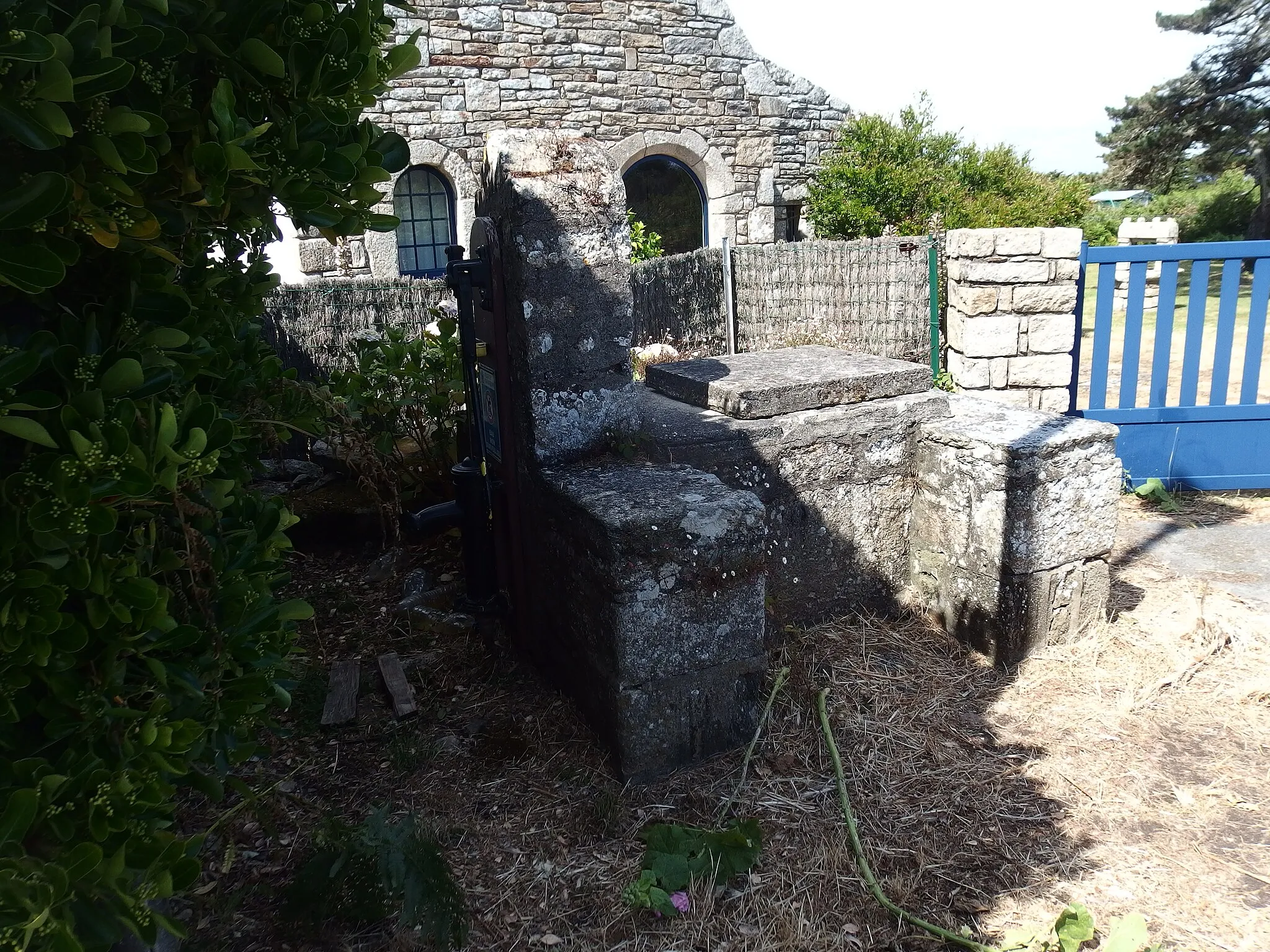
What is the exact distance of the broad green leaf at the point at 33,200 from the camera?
Result: 3.54 ft

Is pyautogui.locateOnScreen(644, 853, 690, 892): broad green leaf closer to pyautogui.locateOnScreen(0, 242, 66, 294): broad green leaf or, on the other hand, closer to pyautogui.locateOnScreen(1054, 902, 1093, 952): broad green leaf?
pyautogui.locateOnScreen(1054, 902, 1093, 952): broad green leaf

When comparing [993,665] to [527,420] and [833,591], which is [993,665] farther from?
[527,420]

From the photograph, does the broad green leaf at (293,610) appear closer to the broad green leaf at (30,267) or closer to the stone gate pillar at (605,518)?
the broad green leaf at (30,267)

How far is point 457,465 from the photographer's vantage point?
11.0 feet

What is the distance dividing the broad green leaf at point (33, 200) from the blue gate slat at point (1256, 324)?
221 inches

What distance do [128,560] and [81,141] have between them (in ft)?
1.86

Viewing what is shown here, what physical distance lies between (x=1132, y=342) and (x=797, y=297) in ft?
16.3

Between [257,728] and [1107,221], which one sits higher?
[1107,221]

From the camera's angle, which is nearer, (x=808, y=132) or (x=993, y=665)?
(x=993, y=665)

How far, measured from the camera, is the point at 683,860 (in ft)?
7.71

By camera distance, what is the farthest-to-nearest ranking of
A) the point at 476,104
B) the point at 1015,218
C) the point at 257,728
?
the point at 476,104, the point at 1015,218, the point at 257,728

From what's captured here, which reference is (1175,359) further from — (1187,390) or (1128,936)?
(1128,936)

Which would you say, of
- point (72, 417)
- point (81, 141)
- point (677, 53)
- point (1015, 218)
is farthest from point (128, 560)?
point (677, 53)

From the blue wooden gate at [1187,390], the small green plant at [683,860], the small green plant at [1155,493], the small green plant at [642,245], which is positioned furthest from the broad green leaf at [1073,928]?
the small green plant at [642,245]
